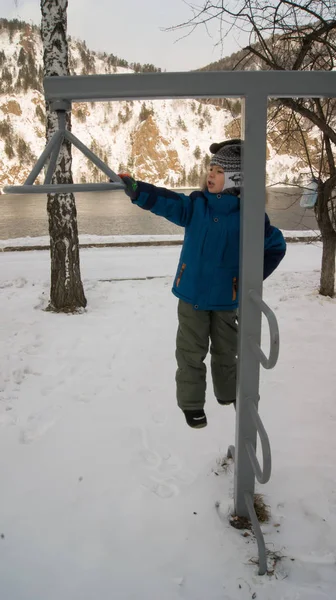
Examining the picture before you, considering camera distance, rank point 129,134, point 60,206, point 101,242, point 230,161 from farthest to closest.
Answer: point 129,134, point 101,242, point 60,206, point 230,161

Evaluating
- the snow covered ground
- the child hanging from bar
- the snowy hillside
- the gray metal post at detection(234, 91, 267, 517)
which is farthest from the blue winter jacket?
the snowy hillside

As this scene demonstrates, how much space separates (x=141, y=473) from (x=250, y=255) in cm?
140

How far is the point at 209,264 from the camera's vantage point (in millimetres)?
1830

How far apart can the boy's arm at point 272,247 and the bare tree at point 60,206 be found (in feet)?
10.9

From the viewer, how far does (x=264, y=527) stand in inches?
80.1

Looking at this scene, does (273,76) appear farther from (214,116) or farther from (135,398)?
(214,116)

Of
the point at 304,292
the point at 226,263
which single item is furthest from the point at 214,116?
the point at 226,263

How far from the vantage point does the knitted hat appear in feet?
5.82

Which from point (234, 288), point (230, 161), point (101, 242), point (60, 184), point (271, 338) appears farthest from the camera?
point (101, 242)

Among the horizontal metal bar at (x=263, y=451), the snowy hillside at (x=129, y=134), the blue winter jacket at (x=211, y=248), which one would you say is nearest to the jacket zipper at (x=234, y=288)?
the blue winter jacket at (x=211, y=248)

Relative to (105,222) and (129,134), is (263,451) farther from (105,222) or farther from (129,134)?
(129,134)

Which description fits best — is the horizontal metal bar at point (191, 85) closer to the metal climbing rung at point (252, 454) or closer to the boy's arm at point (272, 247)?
the boy's arm at point (272, 247)

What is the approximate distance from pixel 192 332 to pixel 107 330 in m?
2.63

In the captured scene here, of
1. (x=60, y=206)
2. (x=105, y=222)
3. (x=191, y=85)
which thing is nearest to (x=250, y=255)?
(x=191, y=85)
